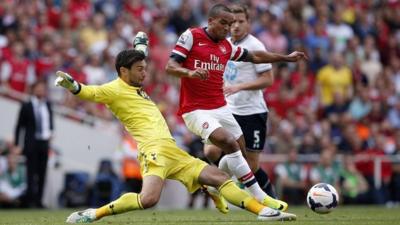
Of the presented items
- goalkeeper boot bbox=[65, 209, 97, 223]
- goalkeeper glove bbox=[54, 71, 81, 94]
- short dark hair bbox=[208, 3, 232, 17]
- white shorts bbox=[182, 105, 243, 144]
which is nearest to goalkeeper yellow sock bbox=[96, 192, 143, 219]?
goalkeeper boot bbox=[65, 209, 97, 223]

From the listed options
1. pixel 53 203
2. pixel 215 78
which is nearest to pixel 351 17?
pixel 53 203

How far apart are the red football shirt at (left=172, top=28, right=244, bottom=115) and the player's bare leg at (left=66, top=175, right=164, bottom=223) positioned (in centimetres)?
154

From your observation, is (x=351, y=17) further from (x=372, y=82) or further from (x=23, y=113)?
(x=23, y=113)

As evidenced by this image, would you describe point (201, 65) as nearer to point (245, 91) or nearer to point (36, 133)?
point (245, 91)

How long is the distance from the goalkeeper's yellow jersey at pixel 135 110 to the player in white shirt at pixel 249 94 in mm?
2177

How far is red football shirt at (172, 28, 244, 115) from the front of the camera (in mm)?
12867

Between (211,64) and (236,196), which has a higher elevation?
(211,64)

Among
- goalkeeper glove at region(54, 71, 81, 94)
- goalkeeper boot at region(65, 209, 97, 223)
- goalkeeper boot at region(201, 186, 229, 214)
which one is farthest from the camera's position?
goalkeeper boot at region(201, 186, 229, 214)

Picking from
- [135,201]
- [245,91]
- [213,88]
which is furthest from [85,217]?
[245,91]

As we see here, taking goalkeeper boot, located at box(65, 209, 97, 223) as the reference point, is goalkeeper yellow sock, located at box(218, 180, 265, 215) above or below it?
above

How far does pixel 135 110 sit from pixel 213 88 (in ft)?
4.08

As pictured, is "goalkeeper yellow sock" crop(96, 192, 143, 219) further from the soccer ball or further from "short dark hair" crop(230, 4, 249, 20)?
"short dark hair" crop(230, 4, 249, 20)

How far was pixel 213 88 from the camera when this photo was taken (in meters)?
13.0

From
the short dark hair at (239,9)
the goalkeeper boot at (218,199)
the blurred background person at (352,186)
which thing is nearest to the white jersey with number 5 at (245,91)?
the short dark hair at (239,9)
